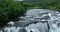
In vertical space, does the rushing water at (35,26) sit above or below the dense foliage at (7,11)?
below

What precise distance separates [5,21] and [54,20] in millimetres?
3233

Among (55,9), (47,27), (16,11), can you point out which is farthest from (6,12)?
(55,9)

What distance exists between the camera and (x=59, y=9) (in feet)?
63.4

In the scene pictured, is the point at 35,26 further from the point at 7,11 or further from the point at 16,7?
the point at 16,7

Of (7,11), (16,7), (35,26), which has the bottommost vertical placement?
(35,26)

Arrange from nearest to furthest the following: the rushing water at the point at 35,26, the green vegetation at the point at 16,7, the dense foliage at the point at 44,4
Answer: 1. the rushing water at the point at 35,26
2. the green vegetation at the point at 16,7
3. the dense foliage at the point at 44,4

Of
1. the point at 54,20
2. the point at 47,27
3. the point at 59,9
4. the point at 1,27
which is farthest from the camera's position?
the point at 59,9

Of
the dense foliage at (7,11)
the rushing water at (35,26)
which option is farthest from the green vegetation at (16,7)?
the rushing water at (35,26)

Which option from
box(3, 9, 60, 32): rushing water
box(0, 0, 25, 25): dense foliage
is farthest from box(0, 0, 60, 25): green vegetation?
box(3, 9, 60, 32): rushing water

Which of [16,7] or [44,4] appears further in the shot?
[44,4]

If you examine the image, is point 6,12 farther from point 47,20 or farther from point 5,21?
point 47,20

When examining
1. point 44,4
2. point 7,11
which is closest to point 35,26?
point 7,11

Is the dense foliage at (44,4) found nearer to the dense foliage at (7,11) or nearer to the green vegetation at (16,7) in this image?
the green vegetation at (16,7)

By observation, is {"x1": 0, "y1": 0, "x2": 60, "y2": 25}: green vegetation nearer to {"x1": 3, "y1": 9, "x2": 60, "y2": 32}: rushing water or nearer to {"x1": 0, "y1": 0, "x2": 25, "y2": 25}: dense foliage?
{"x1": 0, "y1": 0, "x2": 25, "y2": 25}: dense foliage
